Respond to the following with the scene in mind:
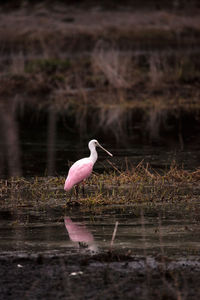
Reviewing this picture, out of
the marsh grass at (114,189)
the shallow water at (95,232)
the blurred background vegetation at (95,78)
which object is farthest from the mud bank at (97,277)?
the blurred background vegetation at (95,78)

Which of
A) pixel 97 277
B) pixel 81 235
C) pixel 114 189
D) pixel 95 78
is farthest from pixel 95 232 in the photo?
pixel 95 78

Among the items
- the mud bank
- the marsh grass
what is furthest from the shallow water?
the marsh grass

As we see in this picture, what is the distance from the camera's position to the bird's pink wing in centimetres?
1122

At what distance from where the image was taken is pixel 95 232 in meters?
9.40

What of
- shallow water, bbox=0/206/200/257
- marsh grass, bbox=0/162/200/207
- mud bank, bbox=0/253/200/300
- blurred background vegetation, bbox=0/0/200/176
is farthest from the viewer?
blurred background vegetation, bbox=0/0/200/176

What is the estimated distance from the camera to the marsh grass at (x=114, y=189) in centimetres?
1117

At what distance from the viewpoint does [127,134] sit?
757 inches

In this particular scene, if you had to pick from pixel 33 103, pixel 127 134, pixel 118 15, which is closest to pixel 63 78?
pixel 33 103

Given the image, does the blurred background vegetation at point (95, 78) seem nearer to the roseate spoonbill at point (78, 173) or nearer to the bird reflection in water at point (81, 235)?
the roseate spoonbill at point (78, 173)

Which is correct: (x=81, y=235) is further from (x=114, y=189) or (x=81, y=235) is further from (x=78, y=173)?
(x=114, y=189)

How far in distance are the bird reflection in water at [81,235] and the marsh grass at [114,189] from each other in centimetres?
114

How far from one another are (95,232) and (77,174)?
2033mm

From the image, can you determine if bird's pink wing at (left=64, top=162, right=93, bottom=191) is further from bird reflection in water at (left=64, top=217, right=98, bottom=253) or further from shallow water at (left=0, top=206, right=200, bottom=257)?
bird reflection in water at (left=64, top=217, right=98, bottom=253)

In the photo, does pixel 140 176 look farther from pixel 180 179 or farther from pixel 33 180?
pixel 33 180
